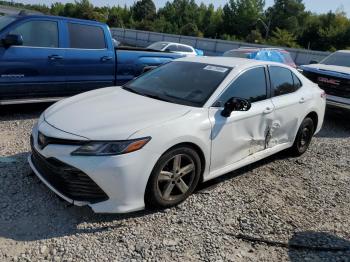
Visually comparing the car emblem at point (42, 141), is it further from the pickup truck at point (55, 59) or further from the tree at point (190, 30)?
the tree at point (190, 30)

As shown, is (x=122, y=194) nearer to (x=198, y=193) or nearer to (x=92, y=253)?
(x=92, y=253)

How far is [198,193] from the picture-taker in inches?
166

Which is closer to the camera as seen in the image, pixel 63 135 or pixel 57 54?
pixel 63 135

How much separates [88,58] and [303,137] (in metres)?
4.02

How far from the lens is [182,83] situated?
4.43m

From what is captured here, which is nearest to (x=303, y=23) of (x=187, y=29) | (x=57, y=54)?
(x=187, y=29)

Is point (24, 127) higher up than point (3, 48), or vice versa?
point (3, 48)

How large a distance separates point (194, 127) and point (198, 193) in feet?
2.92

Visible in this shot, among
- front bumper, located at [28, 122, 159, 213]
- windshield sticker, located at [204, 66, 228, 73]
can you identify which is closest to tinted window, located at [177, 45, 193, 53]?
windshield sticker, located at [204, 66, 228, 73]

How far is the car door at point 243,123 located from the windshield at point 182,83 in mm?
191

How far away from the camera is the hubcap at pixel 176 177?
366 cm

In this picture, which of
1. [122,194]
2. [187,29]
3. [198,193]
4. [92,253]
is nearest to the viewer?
[92,253]

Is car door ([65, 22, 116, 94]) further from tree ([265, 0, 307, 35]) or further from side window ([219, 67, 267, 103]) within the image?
tree ([265, 0, 307, 35])

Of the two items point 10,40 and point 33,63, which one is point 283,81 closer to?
point 33,63
